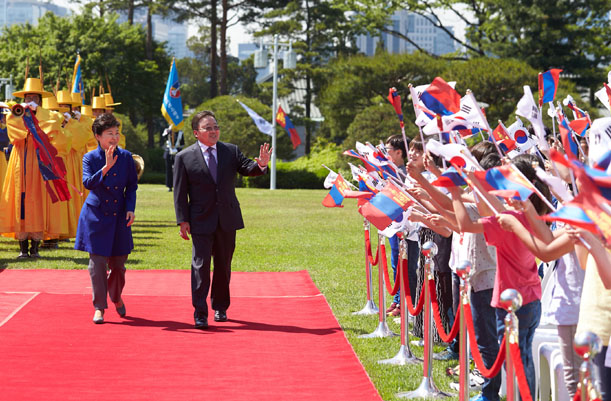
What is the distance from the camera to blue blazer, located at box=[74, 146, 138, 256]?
8.09 m

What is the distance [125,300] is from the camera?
30.7 ft

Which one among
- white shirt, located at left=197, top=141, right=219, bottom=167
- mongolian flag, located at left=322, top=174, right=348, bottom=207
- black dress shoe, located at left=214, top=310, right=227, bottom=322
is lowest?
black dress shoe, located at left=214, top=310, right=227, bottom=322

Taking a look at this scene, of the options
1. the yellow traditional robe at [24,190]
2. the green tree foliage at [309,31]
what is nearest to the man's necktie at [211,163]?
the yellow traditional robe at [24,190]

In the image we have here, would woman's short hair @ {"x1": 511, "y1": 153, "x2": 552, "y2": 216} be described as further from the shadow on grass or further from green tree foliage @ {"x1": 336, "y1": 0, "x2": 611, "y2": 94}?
green tree foliage @ {"x1": 336, "y1": 0, "x2": 611, "y2": 94}

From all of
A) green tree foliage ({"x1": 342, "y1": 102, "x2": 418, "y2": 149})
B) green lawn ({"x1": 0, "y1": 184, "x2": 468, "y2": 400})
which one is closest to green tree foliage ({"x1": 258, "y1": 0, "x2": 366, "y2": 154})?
green tree foliage ({"x1": 342, "y1": 102, "x2": 418, "y2": 149})

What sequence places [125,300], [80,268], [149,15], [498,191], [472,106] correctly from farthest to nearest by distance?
[149,15], [80,268], [125,300], [472,106], [498,191]

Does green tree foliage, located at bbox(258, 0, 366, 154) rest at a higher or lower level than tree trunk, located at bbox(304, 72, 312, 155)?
higher

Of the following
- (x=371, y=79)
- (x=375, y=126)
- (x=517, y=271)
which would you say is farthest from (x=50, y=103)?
(x=371, y=79)

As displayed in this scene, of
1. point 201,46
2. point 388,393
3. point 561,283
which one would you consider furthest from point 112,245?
point 201,46

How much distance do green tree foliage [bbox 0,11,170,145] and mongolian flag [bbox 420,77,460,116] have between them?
44.5m

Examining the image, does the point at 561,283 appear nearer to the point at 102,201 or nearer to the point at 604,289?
the point at 604,289

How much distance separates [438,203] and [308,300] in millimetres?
4292

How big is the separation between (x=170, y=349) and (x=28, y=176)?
6591 millimetres

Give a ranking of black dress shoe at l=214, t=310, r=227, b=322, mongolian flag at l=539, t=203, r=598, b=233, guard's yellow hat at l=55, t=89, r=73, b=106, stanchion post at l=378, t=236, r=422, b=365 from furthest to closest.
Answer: guard's yellow hat at l=55, t=89, r=73, b=106 < black dress shoe at l=214, t=310, r=227, b=322 < stanchion post at l=378, t=236, r=422, b=365 < mongolian flag at l=539, t=203, r=598, b=233
